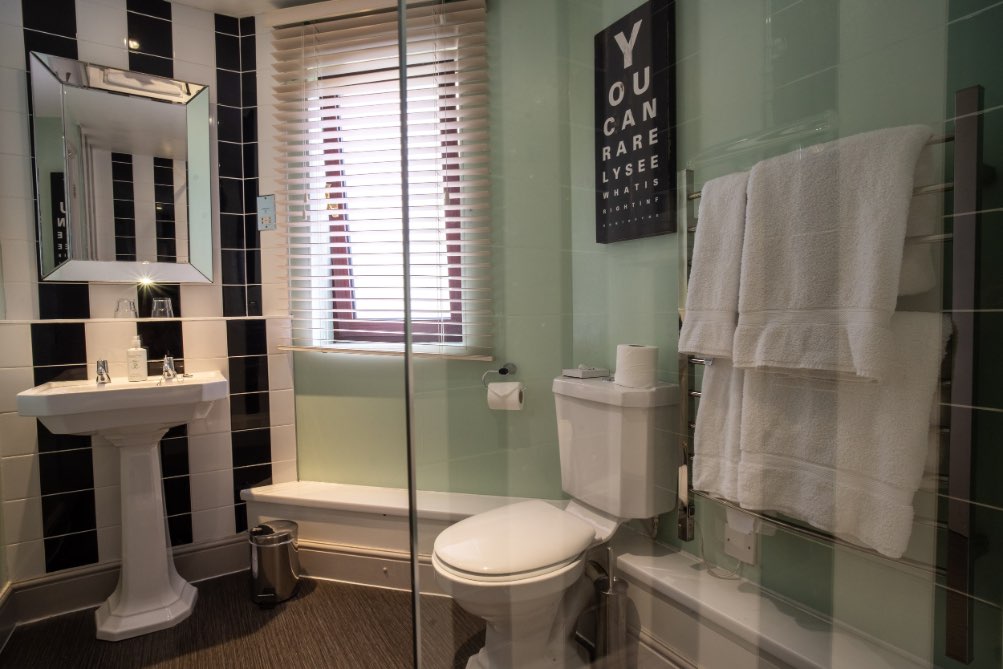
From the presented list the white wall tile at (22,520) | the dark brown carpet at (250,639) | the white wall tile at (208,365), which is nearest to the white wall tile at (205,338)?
the white wall tile at (208,365)

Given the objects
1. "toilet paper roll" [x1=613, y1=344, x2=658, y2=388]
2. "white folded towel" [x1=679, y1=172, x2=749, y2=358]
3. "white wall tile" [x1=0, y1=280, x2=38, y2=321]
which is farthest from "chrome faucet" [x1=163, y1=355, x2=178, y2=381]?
"white folded towel" [x1=679, y1=172, x2=749, y2=358]

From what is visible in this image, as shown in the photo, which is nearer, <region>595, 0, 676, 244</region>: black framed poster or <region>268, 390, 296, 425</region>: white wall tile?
<region>595, 0, 676, 244</region>: black framed poster

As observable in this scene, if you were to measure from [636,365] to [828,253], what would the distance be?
0.40m

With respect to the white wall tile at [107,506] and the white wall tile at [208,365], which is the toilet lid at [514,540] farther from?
the white wall tile at [107,506]

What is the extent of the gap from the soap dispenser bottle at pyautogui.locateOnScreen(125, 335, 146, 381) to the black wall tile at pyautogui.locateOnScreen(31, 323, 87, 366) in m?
0.16

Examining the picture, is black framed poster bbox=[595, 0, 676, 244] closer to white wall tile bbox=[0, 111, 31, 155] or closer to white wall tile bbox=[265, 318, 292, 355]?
white wall tile bbox=[265, 318, 292, 355]

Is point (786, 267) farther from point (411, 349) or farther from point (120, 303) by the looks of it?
point (120, 303)

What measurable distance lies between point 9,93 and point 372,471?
6.60 ft

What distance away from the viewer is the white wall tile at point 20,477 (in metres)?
1.81

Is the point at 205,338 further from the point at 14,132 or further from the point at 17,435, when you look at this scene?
the point at 14,132

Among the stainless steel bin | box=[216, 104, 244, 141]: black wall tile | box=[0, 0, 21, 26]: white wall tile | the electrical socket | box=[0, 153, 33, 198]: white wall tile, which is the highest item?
box=[0, 0, 21, 26]: white wall tile

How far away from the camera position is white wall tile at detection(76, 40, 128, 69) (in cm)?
195

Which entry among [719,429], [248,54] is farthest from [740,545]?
[248,54]

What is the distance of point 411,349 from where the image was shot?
118 centimetres
